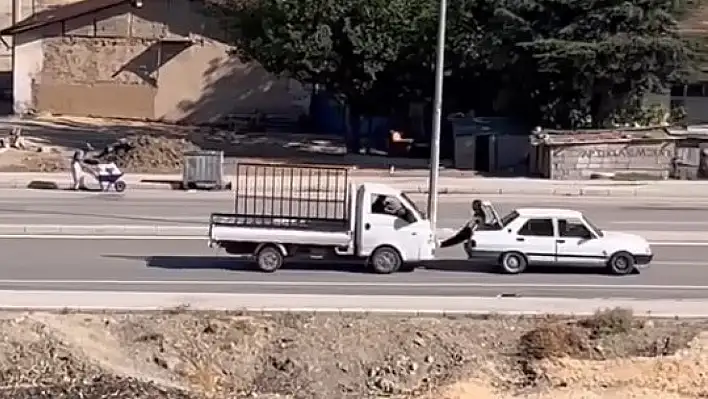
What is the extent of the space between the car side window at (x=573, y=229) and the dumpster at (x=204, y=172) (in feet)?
57.0

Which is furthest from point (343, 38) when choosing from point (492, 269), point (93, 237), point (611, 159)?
point (492, 269)

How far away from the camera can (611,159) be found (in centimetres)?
4425

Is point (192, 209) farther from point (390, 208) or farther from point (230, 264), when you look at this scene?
point (390, 208)

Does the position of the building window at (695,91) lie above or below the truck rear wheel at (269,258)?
above

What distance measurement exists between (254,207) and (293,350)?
11571 mm

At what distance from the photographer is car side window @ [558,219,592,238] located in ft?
79.4

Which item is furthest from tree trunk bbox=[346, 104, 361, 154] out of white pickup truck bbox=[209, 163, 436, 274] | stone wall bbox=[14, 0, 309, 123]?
white pickup truck bbox=[209, 163, 436, 274]

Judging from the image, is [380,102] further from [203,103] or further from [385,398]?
[385,398]

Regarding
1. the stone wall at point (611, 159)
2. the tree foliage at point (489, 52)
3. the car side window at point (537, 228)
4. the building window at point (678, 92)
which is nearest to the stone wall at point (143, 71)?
the tree foliage at point (489, 52)

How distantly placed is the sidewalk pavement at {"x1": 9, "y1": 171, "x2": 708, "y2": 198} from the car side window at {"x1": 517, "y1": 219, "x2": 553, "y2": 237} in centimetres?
1538

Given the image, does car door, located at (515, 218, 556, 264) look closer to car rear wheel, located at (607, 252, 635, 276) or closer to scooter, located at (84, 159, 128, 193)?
car rear wheel, located at (607, 252, 635, 276)

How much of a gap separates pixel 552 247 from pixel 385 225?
9.38 ft

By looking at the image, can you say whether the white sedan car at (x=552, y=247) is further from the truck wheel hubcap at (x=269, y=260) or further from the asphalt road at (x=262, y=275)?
the truck wheel hubcap at (x=269, y=260)

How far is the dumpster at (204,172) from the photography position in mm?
40062
